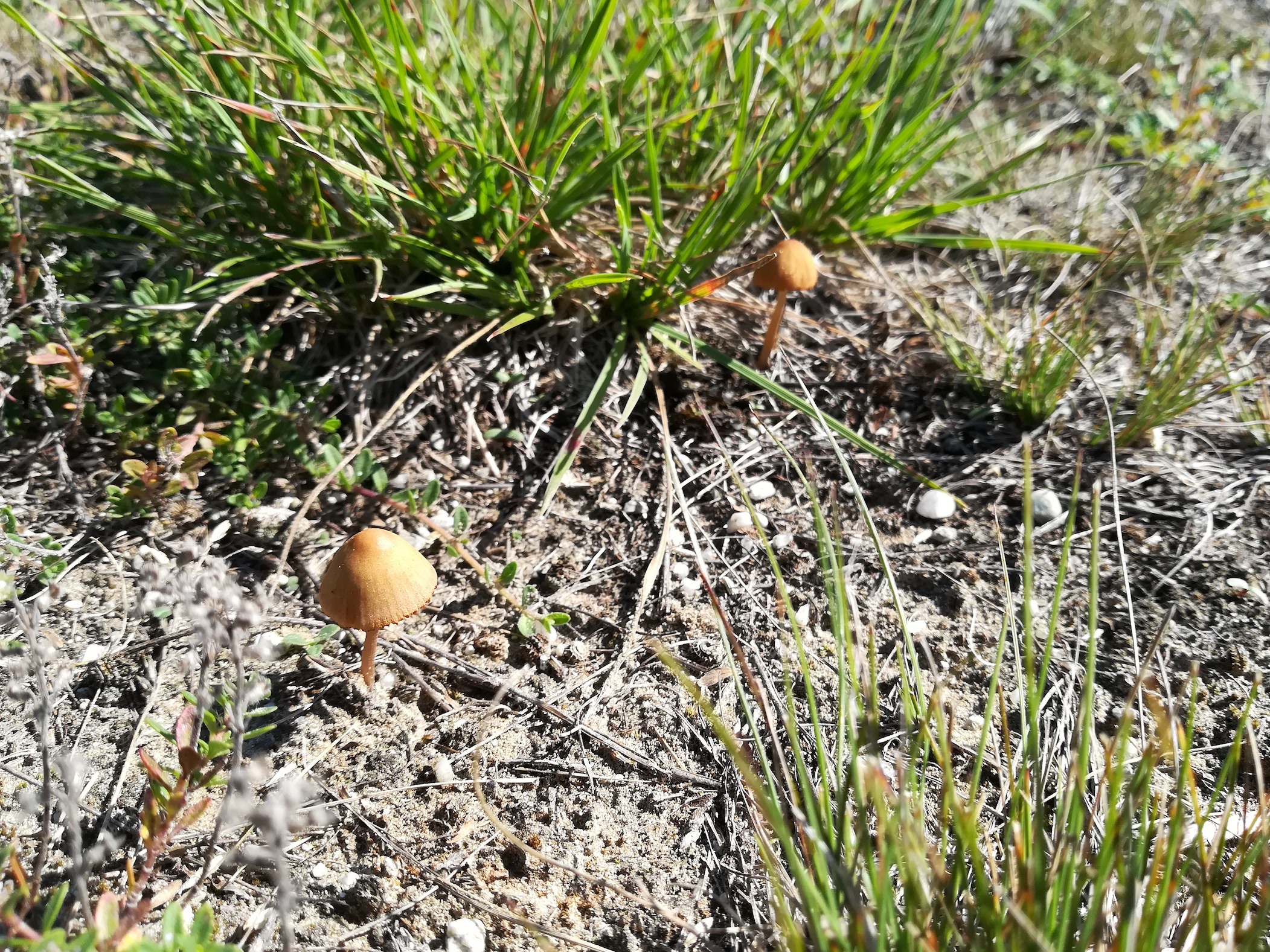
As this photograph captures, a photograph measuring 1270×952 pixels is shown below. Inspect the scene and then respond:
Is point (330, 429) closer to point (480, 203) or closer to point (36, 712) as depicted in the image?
point (480, 203)

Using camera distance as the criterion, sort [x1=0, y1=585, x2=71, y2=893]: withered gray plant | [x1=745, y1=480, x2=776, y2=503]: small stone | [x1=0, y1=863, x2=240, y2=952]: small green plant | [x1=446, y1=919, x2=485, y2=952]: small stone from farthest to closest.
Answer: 1. [x1=745, y1=480, x2=776, y2=503]: small stone
2. [x1=446, y1=919, x2=485, y2=952]: small stone
3. [x1=0, y1=585, x2=71, y2=893]: withered gray plant
4. [x1=0, y1=863, x2=240, y2=952]: small green plant

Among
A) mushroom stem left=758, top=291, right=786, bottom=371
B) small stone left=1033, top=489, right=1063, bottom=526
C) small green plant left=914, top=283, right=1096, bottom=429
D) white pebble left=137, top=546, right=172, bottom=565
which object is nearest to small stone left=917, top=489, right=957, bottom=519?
small stone left=1033, top=489, right=1063, bottom=526

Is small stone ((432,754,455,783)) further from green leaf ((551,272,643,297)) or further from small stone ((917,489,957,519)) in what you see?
small stone ((917,489,957,519))

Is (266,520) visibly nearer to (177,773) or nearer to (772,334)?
(177,773)

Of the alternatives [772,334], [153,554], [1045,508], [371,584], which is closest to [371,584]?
Result: [371,584]

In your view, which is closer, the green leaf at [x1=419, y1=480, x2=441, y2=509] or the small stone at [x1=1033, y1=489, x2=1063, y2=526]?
the green leaf at [x1=419, y1=480, x2=441, y2=509]
